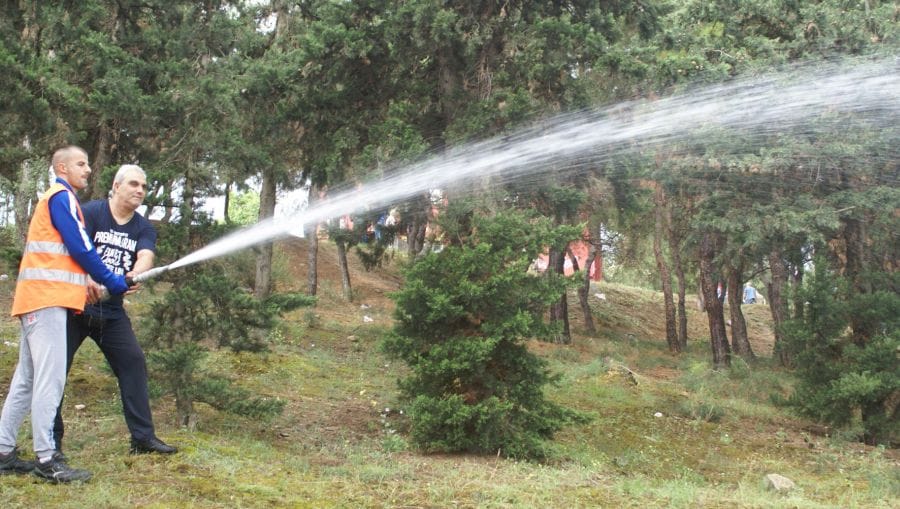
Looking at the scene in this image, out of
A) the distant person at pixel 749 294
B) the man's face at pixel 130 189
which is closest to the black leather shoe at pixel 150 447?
the man's face at pixel 130 189

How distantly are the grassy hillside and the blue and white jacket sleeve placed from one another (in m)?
1.24

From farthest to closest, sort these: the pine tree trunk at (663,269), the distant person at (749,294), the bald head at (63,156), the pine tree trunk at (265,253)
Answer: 1. the distant person at (749,294)
2. the pine tree trunk at (663,269)
3. the pine tree trunk at (265,253)
4. the bald head at (63,156)

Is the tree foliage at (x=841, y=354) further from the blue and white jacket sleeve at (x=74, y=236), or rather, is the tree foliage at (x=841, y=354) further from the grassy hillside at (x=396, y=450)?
the blue and white jacket sleeve at (x=74, y=236)

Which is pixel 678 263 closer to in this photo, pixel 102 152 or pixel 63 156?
pixel 102 152

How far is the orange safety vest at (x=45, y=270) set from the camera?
16.5 ft

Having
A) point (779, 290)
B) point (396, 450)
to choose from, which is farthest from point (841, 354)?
point (779, 290)

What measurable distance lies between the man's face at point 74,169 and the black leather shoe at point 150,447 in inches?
68.5

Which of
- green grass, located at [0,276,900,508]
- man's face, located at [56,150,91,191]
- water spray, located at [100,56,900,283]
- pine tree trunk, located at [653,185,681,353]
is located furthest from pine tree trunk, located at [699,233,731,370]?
man's face, located at [56,150,91,191]

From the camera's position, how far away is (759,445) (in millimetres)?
11484

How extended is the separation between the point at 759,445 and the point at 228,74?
8.07m

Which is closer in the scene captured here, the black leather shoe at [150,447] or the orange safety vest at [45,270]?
the orange safety vest at [45,270]

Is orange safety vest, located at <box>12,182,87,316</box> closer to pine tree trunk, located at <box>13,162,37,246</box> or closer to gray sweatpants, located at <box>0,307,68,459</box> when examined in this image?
gray sweatpants, located at <box>0,307,68,459</box>

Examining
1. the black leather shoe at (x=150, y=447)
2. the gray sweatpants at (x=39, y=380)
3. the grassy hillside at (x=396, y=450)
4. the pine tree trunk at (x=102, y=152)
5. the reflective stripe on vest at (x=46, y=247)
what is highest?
the pine tree trunk at (x=102, y=152)

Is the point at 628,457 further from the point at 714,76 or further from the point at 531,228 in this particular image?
the point at 714,76
